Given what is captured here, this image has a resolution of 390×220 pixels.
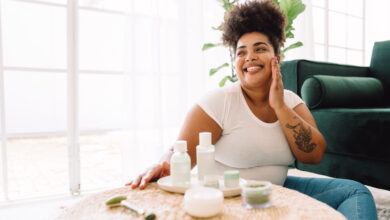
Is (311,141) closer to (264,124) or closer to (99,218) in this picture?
(264,124)

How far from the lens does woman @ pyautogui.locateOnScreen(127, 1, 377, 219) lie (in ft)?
3.21

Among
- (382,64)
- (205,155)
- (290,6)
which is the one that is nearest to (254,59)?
(205,155)

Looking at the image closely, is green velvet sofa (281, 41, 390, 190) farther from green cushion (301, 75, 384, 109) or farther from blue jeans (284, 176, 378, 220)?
blue jeans (284, 176, 378, 220)

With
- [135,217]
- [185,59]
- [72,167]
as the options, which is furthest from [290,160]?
[72,167]

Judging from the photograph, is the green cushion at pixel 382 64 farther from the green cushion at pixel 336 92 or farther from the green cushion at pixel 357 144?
the green cushion at pixel 357 144

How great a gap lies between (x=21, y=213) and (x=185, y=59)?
4.72 ft

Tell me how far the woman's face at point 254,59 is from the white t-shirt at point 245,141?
8 centimetres

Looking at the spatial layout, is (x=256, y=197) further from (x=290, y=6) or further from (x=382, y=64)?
(x=382, y=64)

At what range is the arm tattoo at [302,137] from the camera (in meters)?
1.01

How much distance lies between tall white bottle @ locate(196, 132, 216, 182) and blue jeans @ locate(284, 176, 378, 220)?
0.43m

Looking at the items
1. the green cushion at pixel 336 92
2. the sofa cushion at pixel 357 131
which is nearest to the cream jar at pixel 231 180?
the sofa cushion at pixel 357 131

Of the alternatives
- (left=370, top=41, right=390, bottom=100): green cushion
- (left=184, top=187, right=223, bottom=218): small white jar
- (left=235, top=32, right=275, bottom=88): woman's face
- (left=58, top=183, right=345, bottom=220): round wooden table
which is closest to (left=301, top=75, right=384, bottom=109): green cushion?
(left=370, top=41, right=390, bottom=100): green cushion

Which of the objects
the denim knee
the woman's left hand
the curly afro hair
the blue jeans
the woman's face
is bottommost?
the blue jeans

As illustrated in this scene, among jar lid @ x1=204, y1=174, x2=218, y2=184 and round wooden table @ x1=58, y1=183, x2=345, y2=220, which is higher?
jar lid @ x1=204, y1=174, x2=218, y2=184
